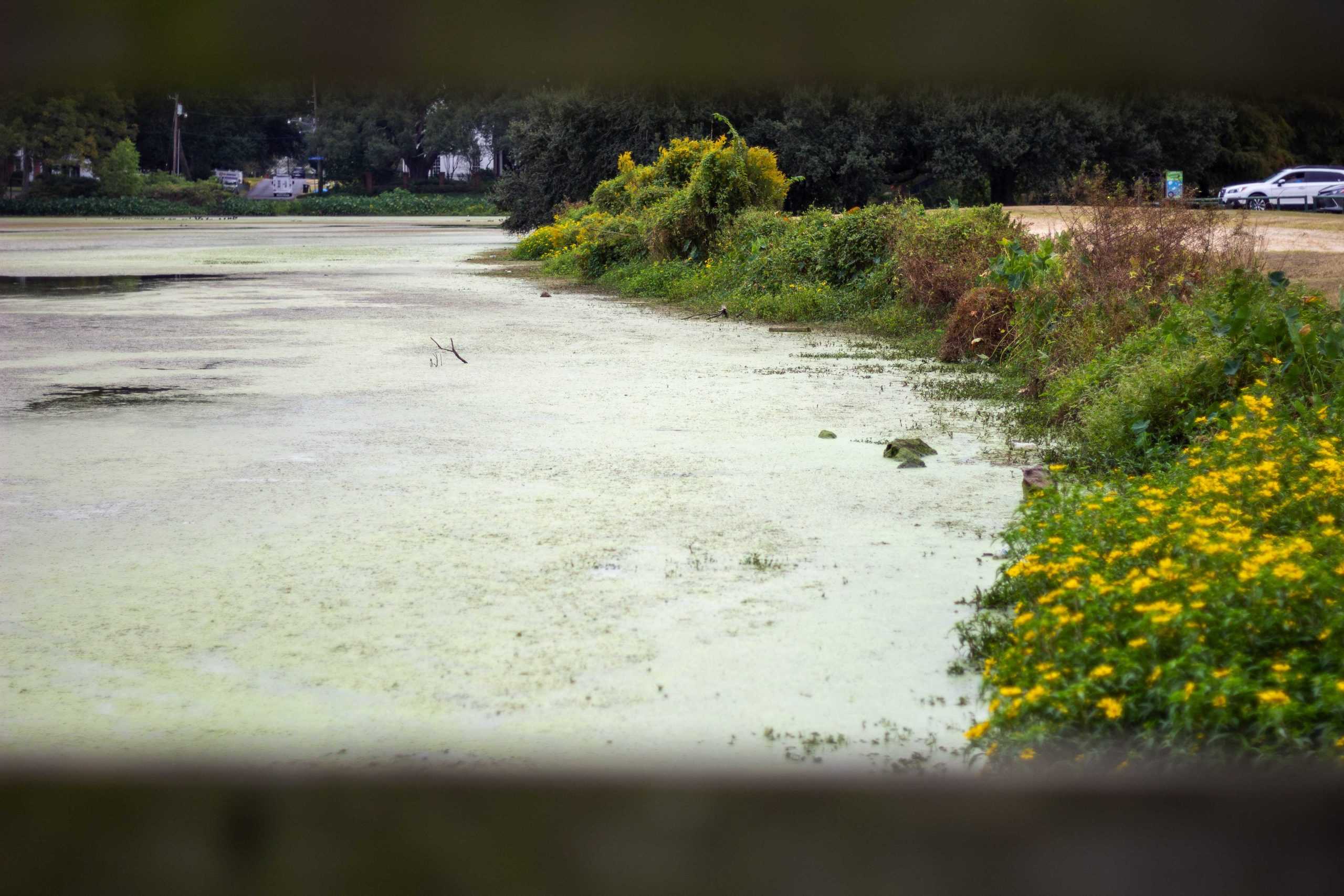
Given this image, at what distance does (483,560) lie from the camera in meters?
4.59

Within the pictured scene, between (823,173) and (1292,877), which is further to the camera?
(823,173)

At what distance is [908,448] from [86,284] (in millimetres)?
14817

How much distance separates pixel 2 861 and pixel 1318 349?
5.94m

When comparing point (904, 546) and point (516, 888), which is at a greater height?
point (516, 888)

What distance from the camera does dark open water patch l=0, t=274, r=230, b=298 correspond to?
1603 cm

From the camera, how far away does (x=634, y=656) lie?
366cm

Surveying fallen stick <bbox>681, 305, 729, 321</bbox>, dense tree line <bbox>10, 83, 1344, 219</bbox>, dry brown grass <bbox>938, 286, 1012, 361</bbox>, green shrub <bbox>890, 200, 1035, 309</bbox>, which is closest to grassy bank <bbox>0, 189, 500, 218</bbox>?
fallen stick <bbox>681, 305, 729, 321</bbox>

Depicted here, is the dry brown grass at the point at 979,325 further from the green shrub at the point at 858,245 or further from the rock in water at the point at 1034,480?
the rock in water at the point at 1034,480

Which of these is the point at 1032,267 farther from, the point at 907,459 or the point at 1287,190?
the point at 1287,190

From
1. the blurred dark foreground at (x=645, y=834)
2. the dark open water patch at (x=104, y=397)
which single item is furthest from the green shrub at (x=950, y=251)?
the blurred dark foreground at (x=645, y=834)

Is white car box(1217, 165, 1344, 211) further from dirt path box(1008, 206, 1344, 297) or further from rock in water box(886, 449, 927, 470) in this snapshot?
rock in water box(886, 449, 927, 470)

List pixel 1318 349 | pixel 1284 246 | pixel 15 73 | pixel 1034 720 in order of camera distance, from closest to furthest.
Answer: pixel 15 73 < pixel 1034 720 < pixel 1318 349 < pixel 1284 246

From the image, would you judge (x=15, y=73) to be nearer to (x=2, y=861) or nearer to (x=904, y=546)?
(x=2, y=861)

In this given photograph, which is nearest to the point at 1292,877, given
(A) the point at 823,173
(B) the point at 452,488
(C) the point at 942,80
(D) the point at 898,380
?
(C) the point at 942,80
